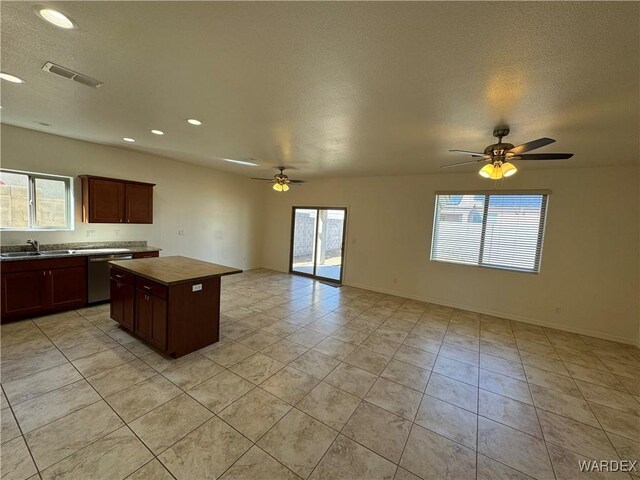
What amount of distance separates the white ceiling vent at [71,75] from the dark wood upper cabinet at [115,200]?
8.39 feet

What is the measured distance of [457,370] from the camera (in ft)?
9.75

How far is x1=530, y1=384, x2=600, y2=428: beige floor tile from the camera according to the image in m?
2.30

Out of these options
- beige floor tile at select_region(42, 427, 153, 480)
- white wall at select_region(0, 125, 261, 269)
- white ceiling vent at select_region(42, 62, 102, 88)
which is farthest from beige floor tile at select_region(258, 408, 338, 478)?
white wall at select_region(0, 125, 261, 269)

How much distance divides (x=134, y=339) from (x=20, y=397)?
3.59 feet

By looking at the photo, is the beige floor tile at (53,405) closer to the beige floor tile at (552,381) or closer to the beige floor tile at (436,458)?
the beige floor tile at (436,458)

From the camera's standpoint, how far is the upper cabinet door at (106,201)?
13.9 ft

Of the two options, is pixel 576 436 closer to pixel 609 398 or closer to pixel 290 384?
pixel 609 398

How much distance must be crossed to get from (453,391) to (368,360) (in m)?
0.90

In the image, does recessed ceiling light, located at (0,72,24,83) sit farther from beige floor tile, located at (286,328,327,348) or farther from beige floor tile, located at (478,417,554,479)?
beige floor tile, located at (478,417,554,479)

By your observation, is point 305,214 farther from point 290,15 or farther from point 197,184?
point 290,15

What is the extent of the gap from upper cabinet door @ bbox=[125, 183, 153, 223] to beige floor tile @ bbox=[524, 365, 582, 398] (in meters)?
6.30

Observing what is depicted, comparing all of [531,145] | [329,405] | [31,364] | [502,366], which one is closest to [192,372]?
[329,405]

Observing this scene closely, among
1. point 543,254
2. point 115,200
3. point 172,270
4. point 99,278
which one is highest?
point 115,200

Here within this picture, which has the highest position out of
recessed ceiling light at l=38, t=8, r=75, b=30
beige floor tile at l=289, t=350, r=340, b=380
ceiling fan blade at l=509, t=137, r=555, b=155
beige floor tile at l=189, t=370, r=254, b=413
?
recessed ceiling light at l=38, t=8, r=75, b=30
